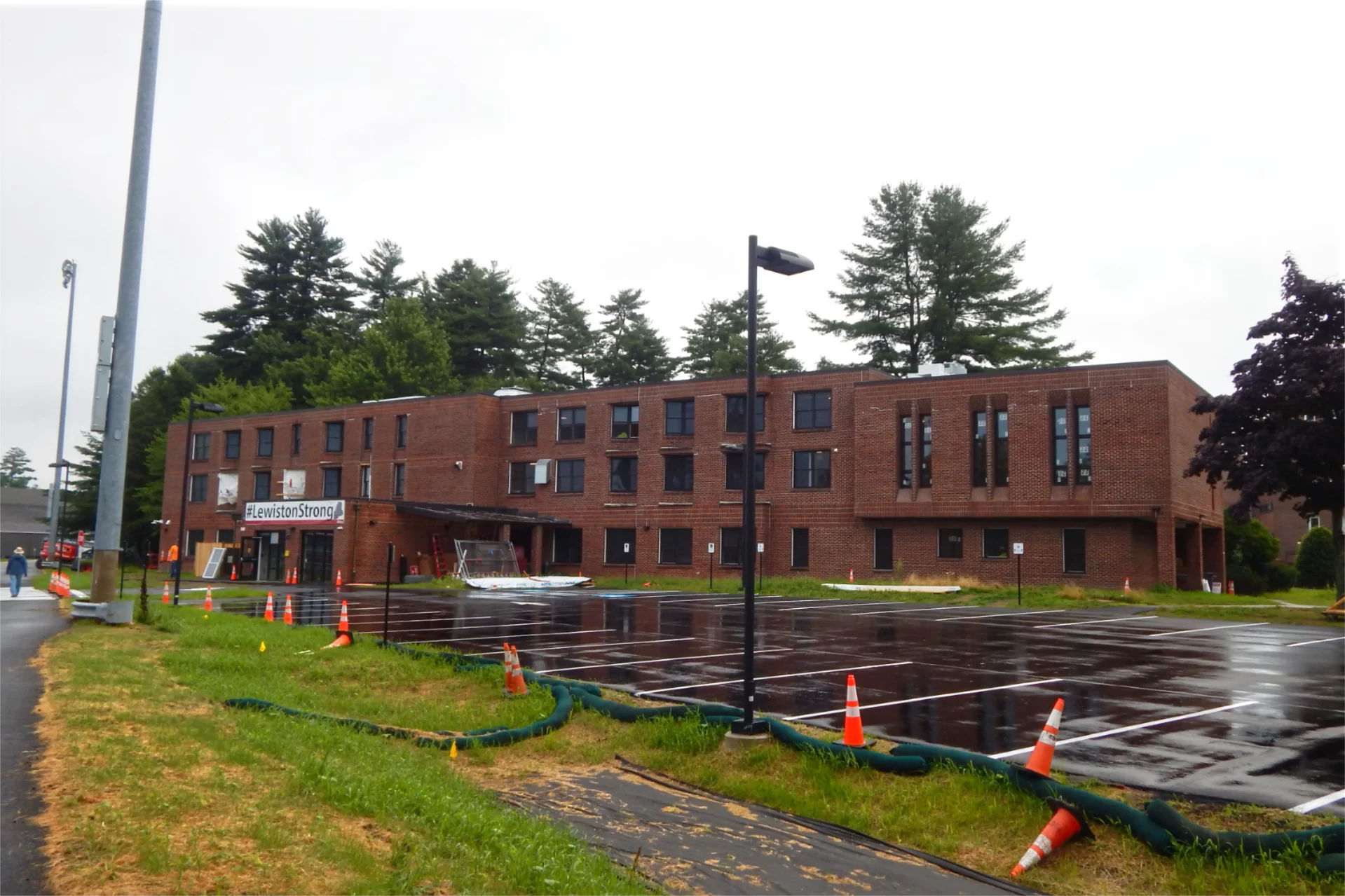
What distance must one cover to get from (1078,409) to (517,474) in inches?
1154

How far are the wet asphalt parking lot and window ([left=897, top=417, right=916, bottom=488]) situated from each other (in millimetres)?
13355

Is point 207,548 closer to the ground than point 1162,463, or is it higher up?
closer to the ground

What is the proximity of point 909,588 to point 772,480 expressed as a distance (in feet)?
31.7

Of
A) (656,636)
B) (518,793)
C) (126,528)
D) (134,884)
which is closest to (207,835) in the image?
(134,884)

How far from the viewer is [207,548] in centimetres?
5425

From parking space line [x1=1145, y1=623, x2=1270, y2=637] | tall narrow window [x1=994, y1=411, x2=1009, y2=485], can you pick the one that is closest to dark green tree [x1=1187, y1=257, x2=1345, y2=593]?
parking space line [x1=1145, y1=623, x2=1270, y2=637]

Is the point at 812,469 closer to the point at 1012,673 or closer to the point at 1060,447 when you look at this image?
the point at 1060,447

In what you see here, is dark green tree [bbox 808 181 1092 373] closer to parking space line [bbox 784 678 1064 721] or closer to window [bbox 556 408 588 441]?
window [bbox 556 408 588 441]

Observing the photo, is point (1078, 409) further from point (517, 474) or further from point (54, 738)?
point (54, 738)

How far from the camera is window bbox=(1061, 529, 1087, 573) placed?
38.7 m

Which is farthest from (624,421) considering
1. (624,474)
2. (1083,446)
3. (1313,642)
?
(1313,642)

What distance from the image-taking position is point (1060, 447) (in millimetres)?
39375

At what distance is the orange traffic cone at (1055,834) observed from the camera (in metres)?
6.99

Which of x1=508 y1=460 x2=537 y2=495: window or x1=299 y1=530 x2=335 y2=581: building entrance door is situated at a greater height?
x1=508 y1=460 x2=537 y2=495: window
